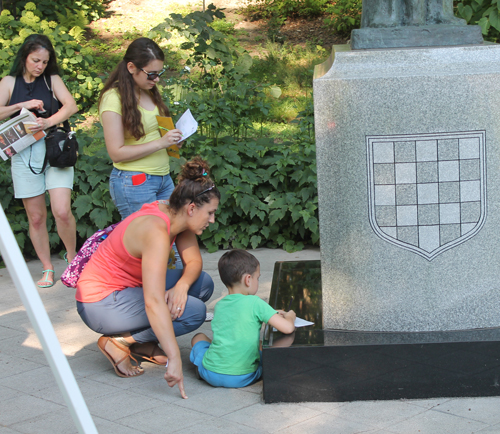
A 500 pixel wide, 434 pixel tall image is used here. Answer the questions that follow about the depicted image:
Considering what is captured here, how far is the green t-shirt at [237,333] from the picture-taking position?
2988mm

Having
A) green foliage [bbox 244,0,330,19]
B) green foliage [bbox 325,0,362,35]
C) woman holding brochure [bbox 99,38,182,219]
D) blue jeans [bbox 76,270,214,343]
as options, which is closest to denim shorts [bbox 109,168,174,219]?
woman holding brochure [bbox 99,38,182,219]

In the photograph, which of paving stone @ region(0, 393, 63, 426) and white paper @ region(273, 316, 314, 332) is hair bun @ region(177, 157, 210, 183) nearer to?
white paper @ region(273, 316, 314, 332)

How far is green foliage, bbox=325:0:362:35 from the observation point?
40.7ft

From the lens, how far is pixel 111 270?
3223 millimetres

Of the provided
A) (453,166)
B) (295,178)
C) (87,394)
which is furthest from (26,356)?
(295,178)

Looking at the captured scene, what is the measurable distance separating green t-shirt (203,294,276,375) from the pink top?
51cm

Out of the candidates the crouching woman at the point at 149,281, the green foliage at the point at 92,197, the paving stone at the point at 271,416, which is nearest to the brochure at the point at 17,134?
the green foliage at the point at 92,197

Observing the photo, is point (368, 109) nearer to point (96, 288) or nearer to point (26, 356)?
point (96, 288)

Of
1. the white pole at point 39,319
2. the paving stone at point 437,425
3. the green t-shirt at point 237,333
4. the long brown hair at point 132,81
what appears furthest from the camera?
the long brown hair at point 132,81

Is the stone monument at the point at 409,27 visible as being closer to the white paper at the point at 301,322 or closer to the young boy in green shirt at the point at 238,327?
the young boy in green shirt at the point at 238,327

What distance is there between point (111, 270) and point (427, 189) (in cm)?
165

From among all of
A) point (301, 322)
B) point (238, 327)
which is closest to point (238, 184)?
point (301, 322)

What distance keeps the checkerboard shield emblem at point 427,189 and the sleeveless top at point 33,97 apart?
8.67 feet

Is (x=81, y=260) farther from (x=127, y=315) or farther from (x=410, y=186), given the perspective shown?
(x=410, y=186)
